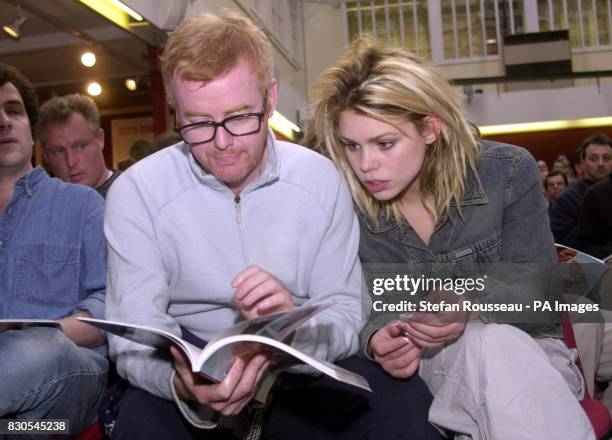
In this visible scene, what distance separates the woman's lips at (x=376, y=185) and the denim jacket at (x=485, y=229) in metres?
0.11

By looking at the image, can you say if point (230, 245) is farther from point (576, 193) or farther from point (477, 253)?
point (576, 193)

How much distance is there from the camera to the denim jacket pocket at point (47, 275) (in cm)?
180

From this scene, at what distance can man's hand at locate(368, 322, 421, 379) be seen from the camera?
1.54m

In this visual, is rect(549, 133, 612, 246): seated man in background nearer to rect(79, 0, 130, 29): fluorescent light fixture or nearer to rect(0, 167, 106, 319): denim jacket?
rect(0, 167, 106, 319): denim jacket

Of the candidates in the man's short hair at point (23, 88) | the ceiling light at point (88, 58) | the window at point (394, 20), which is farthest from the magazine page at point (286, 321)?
the window at point (394, 20)

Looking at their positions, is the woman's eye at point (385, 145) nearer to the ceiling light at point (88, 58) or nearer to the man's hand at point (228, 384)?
the man's hand at point (228, 384)

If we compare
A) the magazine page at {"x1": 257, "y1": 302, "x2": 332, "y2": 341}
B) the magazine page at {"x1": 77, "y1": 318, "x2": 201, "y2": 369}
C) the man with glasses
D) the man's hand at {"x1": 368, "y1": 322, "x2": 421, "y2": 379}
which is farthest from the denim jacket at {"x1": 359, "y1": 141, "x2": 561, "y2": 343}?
the magazine page at {"x1": 77, "y1": 318, "x2": 201, "y2": 369}

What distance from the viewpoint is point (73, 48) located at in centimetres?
798

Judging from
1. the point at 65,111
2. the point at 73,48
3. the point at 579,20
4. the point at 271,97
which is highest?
the point at 579,20

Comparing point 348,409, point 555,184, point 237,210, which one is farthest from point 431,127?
point 555,184

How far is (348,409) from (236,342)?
59 centimetres

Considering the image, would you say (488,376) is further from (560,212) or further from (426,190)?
(560,212)

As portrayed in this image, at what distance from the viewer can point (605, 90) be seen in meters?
12.5

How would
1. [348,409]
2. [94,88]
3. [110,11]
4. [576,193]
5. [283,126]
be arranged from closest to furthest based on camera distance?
[348,409] → [576,193] → [110,11] → [94,88] → [283,126]
